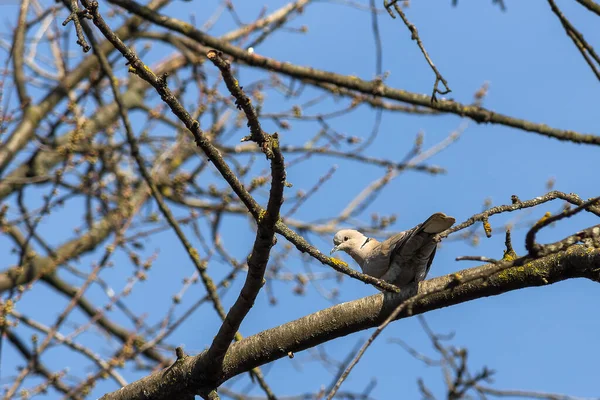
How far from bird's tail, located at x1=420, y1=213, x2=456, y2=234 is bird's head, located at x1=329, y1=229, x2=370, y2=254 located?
4.80 feet

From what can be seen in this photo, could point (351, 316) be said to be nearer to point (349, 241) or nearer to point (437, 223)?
point (437, 223)

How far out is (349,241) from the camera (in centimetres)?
518

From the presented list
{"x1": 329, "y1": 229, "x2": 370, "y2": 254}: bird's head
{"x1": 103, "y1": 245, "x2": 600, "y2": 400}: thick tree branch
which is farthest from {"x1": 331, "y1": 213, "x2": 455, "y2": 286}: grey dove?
{"x1": 103, "y1": 245, "x2": 600, "y2": 400}: thick tree branch

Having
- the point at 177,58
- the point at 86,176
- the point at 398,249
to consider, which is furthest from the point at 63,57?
the point at 398,249

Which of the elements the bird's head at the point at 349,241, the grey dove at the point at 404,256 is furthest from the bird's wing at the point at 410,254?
the bird's head at the point at 349,241

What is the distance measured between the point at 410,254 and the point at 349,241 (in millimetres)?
1240

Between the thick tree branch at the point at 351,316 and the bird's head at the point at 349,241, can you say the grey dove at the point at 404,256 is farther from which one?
the thick tree branch at the point at 351,316

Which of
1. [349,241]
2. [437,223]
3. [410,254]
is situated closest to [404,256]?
[410,254]

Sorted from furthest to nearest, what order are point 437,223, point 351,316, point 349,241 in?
1. point 349,241
2. point 437,223
3. point 351,316

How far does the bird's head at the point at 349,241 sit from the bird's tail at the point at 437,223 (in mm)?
1464

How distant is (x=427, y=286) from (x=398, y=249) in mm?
969

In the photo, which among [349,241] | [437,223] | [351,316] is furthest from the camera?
[349,241]

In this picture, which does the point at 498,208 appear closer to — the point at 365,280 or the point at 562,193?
the point at 562,193

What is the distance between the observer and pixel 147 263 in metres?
5.59
